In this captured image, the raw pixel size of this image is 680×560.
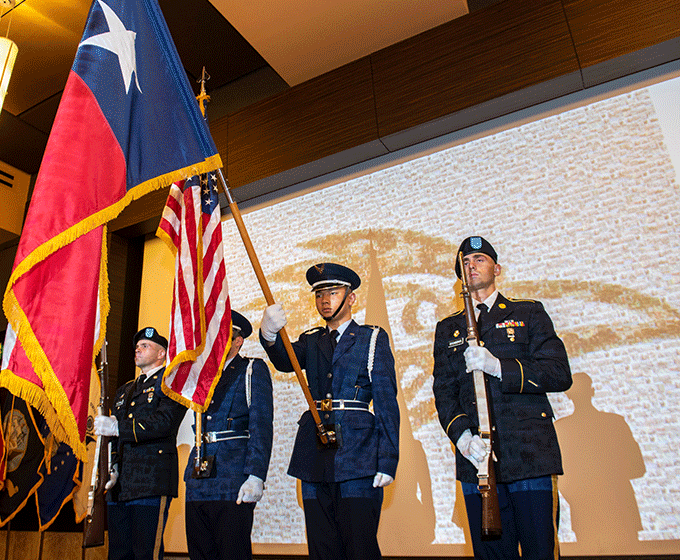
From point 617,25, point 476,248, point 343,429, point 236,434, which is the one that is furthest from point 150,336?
point 617,25

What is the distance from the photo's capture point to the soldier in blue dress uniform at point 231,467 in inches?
92.7

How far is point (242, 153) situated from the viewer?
431 centimetres

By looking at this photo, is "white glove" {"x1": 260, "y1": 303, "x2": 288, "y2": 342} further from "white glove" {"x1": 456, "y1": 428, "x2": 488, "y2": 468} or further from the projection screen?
the projection screen

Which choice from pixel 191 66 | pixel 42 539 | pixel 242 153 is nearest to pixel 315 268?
pixel 242 153

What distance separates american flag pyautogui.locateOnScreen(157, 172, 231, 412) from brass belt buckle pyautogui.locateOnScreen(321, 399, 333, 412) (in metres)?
0.44

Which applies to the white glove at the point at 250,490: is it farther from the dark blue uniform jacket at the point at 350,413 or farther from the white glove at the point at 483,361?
the white glove at the point at 483,361

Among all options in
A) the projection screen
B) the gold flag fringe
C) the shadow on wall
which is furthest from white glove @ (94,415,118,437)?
the shadow on wall

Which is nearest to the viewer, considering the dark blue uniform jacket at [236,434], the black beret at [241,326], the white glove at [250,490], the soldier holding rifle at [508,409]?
the soldier holding rifle at [508,409]

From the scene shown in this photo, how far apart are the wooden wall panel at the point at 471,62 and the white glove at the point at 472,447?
2228mm

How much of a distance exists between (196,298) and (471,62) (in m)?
2.39

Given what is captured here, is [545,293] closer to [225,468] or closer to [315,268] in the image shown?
[315,268]

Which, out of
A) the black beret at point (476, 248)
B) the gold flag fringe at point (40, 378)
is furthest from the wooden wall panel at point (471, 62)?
the gold flag fringe at point (40, 378)

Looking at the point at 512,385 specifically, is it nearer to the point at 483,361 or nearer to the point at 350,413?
the point at 483,361

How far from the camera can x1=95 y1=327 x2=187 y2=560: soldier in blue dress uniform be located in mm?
2658
